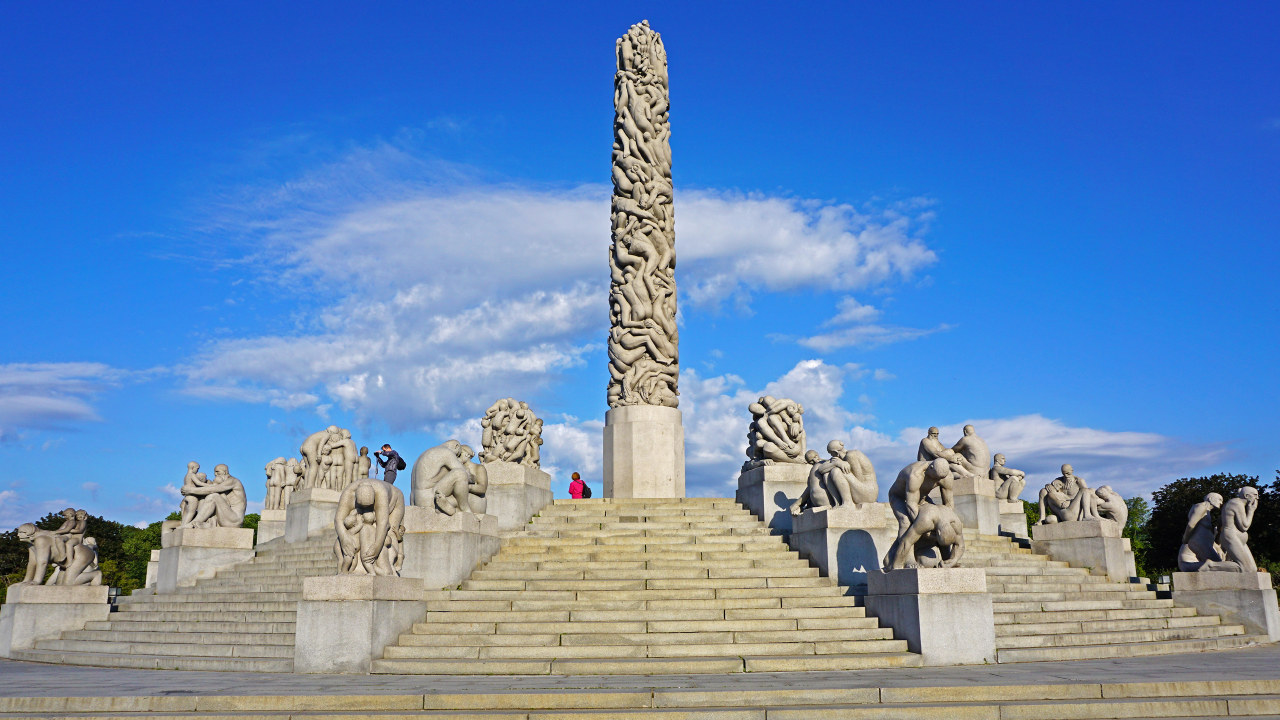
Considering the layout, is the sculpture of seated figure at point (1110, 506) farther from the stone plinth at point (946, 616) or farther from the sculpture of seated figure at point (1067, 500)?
the stone plinth at point (946, 616)

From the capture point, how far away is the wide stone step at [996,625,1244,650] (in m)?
11.8

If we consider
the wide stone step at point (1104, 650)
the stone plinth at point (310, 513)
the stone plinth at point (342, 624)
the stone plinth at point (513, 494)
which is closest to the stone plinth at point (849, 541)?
the wide stone step at point (1104, 650)

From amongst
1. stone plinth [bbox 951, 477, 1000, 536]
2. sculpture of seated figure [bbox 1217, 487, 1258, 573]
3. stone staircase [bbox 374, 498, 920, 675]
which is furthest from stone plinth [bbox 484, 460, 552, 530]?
sculpture of seated figure [bbox 1217, 487, 1258, 573]

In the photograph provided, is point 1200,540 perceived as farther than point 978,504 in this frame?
No

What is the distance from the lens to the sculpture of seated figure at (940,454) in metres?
17.6

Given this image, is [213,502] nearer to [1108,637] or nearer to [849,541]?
[849,541]

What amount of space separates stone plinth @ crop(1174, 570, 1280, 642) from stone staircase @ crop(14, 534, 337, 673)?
1364 centimetres

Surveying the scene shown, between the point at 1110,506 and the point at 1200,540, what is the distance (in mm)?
1875

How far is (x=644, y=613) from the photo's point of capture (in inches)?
473

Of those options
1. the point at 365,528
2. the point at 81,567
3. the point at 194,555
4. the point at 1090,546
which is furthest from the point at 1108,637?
the point at 81,567

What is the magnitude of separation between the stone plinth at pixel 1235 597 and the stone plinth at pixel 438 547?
1131 cm

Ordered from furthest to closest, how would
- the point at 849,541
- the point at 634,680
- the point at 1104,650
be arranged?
the point at 849,541 < the point at 1104,650 < the point at 634,680

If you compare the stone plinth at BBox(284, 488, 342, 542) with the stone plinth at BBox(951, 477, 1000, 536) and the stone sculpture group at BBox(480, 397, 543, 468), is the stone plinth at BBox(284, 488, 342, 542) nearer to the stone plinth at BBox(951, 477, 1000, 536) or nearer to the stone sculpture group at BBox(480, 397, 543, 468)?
the stone sculpture group at BBox(480, 397, 543, 468)

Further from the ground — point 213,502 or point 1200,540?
point 213,502
